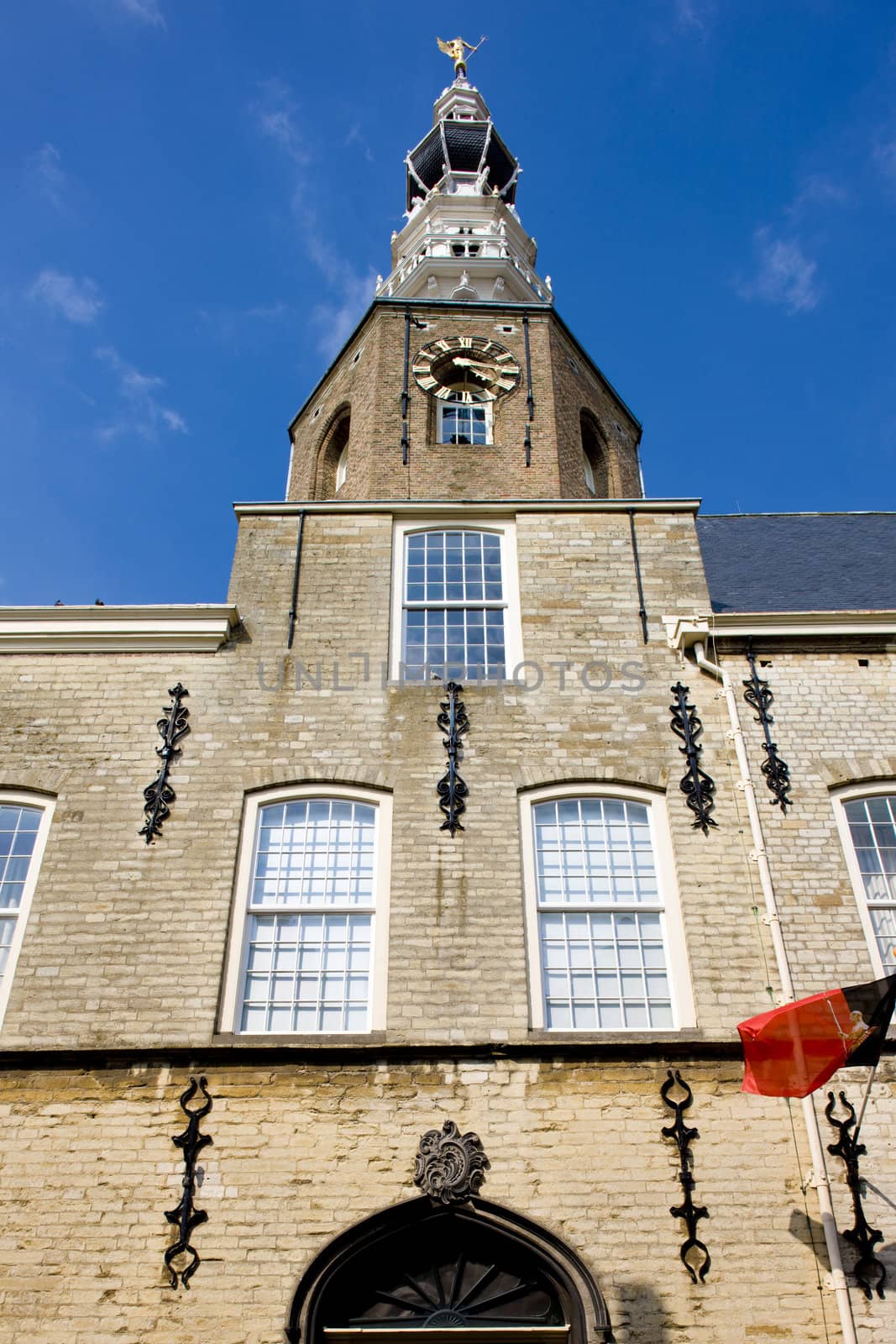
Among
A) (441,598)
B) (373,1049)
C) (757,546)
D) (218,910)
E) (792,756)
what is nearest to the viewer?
(373,1049)

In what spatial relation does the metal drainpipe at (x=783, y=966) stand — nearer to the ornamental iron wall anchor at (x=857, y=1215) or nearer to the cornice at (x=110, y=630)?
the ornamental iron wall anchor at (x=857, y=1215)

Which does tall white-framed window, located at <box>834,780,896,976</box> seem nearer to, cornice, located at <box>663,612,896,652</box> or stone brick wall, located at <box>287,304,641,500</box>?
cornice, located at <box>663,612,896,652</box>

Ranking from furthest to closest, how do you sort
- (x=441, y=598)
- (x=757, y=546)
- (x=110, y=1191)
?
1. (x=757, y=546)
2. (x=441, y=598)
3. (x=110, y=1191)

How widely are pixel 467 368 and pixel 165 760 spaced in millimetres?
8620

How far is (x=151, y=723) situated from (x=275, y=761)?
134 centimetres

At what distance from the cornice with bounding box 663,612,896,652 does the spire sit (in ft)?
30.6

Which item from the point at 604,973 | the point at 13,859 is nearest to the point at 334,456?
the point at 13,859

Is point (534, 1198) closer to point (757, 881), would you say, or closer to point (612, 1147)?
point (612, 1147)

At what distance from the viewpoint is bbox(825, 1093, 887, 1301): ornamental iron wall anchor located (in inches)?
322

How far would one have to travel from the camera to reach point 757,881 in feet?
33.1

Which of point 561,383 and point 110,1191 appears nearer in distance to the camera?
point 110,1191

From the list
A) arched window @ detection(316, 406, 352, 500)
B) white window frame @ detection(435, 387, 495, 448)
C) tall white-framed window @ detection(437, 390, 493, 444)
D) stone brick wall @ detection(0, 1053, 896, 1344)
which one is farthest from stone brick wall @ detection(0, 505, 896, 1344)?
arched window @ detection(316, 406, 352, 500)

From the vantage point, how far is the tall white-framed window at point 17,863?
32.2 ft

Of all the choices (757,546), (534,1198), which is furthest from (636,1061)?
(757,546)
